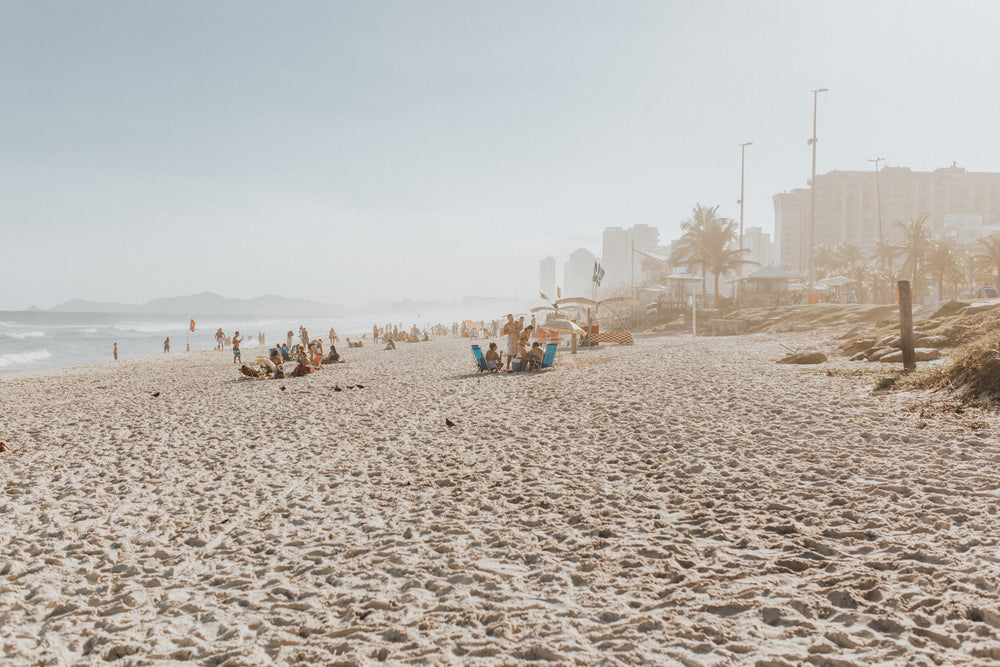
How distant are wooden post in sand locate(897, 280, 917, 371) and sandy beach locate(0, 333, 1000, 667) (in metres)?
2.24

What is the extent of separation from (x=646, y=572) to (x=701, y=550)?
0.57 m

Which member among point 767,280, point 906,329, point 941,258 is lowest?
point 906,329

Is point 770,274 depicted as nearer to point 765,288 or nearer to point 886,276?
point 765,288

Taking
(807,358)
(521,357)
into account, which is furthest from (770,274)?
(521,357)

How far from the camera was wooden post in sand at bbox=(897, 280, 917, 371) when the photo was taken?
32.3 ft

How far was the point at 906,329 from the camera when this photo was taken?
33.0 ft

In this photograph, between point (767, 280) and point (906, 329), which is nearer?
point (906, 329)

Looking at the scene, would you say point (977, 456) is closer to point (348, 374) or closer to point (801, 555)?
point (801, 555)

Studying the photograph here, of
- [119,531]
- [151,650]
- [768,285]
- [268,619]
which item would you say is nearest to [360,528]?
[268,619]

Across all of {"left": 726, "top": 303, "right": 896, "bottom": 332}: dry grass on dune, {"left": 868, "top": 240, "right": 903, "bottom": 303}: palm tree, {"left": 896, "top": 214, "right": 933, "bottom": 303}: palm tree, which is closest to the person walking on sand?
{"left": 726, "top": 303, "right": 896, "bottom": 332}: dry grass on dune

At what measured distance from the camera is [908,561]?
3.67 m

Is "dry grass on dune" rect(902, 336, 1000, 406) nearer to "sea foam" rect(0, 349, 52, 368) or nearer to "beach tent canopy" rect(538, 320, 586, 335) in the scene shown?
"beach tent canopy" rect(538, 320, 586, 335)

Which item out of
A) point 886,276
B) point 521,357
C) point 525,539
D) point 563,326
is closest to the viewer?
point 525,539

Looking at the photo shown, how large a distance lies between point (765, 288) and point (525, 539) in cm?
3798
